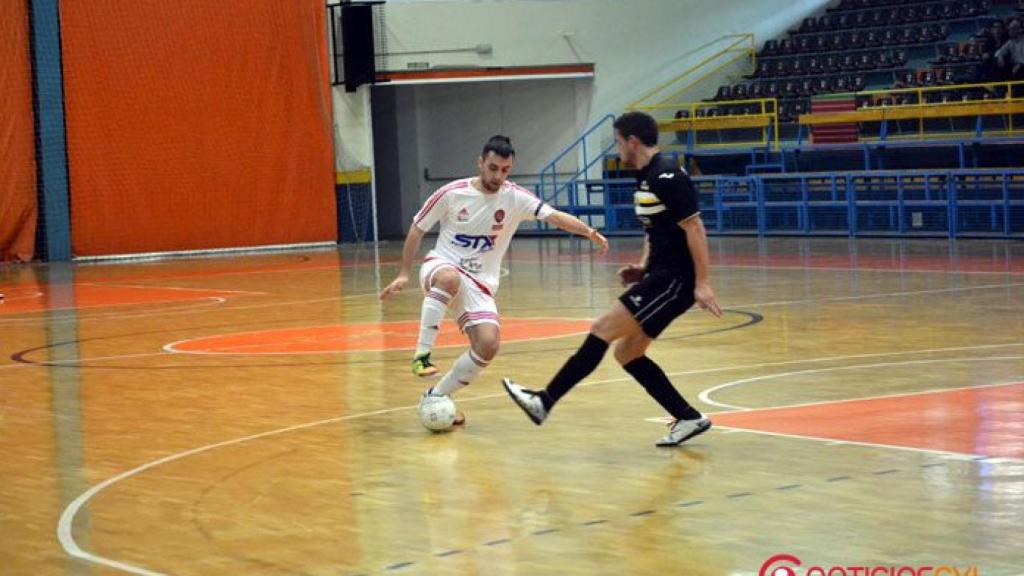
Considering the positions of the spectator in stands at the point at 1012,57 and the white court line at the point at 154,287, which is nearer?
the white court line at the point at 154,287

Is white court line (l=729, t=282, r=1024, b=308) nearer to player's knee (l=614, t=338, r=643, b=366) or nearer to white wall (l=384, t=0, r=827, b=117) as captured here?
player's knee (l=614, t=338, r=643, b=366)

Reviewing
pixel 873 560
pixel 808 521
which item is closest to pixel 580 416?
pixel 808 521

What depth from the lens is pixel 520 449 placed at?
9.12 m

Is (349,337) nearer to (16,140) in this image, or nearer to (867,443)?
(867,443)

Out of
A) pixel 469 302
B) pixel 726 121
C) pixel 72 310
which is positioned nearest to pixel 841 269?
pixel 72 310

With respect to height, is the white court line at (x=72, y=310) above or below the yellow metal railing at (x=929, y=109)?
below

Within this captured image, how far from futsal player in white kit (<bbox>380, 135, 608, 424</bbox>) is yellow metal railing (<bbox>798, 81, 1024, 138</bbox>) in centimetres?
2101

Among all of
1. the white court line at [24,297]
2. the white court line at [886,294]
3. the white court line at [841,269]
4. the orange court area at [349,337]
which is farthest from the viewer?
the white court line at [24,297]

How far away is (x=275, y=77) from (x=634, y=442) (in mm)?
27858

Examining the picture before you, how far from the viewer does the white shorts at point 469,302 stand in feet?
33.4

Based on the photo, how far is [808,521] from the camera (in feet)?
22.5

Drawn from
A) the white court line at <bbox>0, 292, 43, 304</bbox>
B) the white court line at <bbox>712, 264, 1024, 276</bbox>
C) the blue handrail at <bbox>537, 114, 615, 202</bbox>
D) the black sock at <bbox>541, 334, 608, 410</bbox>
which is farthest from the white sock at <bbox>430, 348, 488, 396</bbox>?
the blue handrail at <bbox>537, 114, 615, 202</bbox>

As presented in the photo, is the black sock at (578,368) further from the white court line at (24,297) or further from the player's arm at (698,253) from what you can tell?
the white court line at (24,297)

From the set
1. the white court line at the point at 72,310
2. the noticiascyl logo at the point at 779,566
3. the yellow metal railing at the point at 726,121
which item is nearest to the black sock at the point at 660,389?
the noticiascyl logo at the point at 779,566
